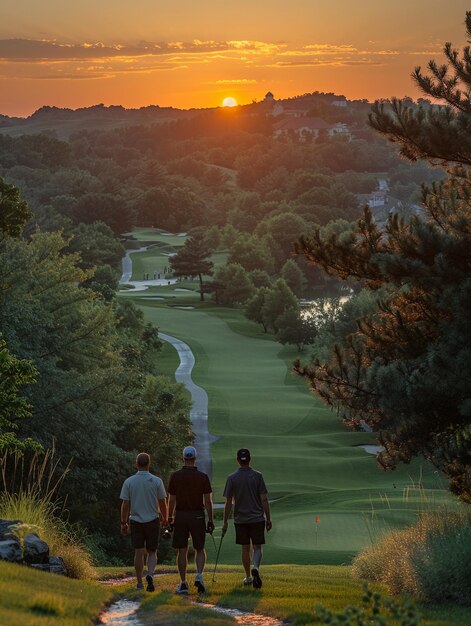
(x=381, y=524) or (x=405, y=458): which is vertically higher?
(x=405, y=458)

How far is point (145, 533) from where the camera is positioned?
12711mm

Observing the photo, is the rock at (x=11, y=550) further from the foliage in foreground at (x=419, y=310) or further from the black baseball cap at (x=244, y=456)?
the foliage in foreground at (x=419, y=310)

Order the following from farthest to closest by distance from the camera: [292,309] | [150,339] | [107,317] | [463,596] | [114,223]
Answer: [114,223]
[292,309]
[150,339]
[107,317]
[463,596]

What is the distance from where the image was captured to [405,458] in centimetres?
1689

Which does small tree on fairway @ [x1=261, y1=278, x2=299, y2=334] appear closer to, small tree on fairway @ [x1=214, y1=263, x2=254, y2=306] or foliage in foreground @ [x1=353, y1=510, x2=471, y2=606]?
small tree on fairway @ [x1=214, y1=263, x2=254, y2=306]

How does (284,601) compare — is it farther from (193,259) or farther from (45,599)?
(193,259)

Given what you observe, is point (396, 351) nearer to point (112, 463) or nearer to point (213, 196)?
point (112, 463)

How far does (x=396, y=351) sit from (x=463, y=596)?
5368mm

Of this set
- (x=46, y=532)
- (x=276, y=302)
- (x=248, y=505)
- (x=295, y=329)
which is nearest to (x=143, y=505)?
(x=248, y=505)

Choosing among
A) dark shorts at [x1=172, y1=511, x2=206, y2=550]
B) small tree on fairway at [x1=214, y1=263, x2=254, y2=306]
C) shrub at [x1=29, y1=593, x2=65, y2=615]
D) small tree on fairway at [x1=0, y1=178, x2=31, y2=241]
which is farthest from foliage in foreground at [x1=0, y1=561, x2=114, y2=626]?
small tree on fairway at [x1=214, y1=263, x2=254, y2=306]

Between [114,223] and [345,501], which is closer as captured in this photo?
[345,501]

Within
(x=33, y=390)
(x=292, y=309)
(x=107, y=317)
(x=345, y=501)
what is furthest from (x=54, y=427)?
(x=292, y=309)

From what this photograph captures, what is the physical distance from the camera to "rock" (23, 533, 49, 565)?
39.7 ft

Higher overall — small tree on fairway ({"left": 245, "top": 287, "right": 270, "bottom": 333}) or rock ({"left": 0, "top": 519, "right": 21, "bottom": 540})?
rock ({"left": 0, "top": 519, "right": 21, "bottom": 540})
